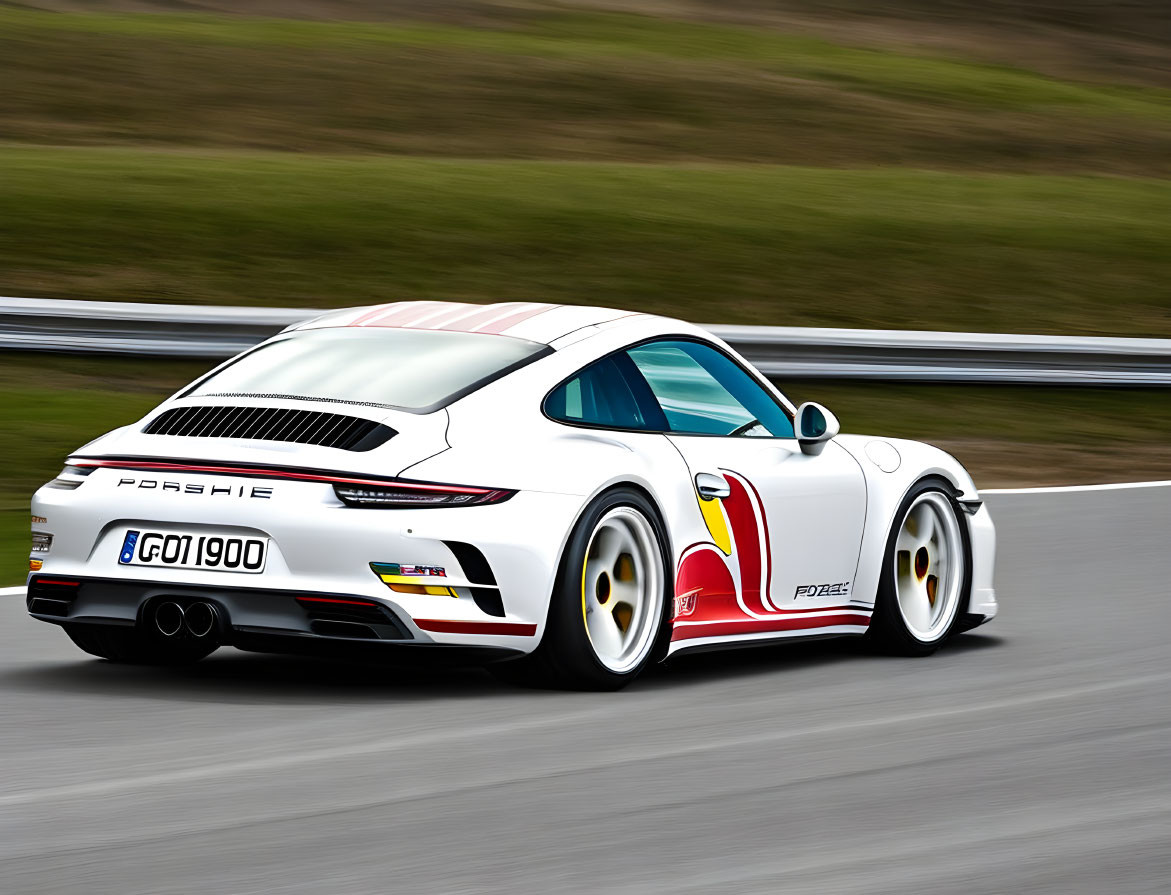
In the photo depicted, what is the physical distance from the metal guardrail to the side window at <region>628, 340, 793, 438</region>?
8.00 meters

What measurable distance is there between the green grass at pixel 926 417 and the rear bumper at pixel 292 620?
5835 mm

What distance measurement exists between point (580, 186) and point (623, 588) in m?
18.5

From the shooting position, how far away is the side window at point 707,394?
7391 mm

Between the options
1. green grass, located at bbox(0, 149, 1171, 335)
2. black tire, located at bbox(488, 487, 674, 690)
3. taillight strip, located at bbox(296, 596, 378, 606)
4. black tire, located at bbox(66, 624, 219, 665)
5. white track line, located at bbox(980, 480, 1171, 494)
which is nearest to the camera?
taillight strip, located at bbox(296, 596, 378, 606)

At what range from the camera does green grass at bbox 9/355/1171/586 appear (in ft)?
45.1

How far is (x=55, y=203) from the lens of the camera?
21.5m

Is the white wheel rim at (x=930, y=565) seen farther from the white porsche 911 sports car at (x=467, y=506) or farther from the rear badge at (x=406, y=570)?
the rear badge at (x=406, y=570)

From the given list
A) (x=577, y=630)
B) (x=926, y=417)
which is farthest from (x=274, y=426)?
(x=926, y=417)

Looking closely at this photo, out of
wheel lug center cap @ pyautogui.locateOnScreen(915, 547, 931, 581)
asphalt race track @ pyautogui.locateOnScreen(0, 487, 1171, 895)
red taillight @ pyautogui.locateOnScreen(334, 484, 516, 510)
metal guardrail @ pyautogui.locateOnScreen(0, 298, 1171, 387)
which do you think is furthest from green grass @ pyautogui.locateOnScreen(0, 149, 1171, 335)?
red taillight @ pyautogui.locateOnScreen(334, 484, 516, 510)

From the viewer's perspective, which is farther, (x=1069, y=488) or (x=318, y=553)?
(x=1069, y=488)

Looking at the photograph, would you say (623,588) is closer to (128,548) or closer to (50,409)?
(128,548)

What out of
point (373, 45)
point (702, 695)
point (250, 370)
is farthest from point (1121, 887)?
point (373, 45)

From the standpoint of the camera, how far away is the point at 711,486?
285 inches

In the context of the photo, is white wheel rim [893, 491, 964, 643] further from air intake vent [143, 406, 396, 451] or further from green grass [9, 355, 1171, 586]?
green grass [9, 355, 1171, 586]
